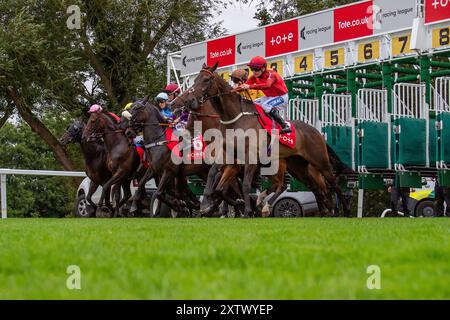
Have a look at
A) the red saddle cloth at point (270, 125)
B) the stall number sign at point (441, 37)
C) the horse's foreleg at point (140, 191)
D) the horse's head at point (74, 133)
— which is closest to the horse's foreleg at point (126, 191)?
the horse's head at point (74, 133)

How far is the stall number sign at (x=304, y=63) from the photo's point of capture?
18031mm

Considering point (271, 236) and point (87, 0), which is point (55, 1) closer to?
point (87, 0)

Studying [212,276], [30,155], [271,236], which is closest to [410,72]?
[271,236]

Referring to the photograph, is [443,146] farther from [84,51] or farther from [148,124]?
[84,51]

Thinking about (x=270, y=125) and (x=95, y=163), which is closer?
(x=270, y=125)

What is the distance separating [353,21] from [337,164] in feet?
8.70

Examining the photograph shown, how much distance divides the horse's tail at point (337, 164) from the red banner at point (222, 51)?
4181mm

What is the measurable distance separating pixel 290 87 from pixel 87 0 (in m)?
10.9

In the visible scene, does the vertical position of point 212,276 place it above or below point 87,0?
below

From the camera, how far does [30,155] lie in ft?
215

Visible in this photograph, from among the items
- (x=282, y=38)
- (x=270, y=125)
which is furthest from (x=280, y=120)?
(x=282, y=38)

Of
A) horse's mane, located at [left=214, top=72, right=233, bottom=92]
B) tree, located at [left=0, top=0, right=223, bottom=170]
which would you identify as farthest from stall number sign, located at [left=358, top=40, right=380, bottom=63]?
tree, located at [left=0, top=0, right=223, bottom=170]

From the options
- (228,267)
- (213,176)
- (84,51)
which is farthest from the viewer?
(84,51)

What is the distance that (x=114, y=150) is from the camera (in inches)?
704
